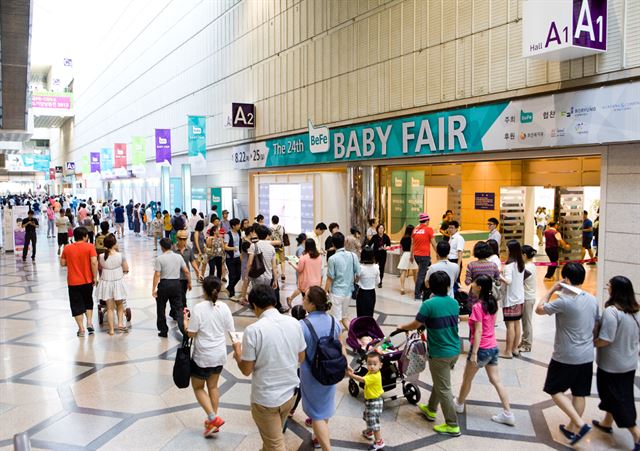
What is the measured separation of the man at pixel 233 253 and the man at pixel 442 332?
6149mm

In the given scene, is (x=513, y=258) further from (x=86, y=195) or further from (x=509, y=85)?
(x=86, y=195)

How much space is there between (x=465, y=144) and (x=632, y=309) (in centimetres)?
640

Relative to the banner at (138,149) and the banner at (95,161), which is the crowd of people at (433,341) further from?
the banner at (95,161)

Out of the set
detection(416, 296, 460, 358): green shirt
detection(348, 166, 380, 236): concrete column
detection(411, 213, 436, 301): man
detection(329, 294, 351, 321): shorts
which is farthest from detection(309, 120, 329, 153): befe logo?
detection(416, 296, 460, 358): green shirt

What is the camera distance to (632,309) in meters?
4.21

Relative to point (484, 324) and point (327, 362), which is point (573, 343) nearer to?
point (484, 324)

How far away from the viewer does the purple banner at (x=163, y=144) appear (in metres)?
22.2

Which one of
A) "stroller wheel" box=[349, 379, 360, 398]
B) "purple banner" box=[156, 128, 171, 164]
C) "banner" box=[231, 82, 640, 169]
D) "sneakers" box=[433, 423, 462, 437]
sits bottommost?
"sneakers" box=[433, 423, 462, 437]

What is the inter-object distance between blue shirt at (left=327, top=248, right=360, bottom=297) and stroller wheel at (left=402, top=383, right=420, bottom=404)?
5.66 feet

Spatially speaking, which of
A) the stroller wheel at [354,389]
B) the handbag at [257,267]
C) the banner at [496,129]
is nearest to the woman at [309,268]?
the handbag at [257,267]

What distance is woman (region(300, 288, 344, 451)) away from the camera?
3.89m

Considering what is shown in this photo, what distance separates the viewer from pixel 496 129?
376 inches

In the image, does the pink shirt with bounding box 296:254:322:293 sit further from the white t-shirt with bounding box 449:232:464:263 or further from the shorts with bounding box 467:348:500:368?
the white t-shirt with bounding box 449:232:464:263

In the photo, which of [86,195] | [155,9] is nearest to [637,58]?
[155,9]
